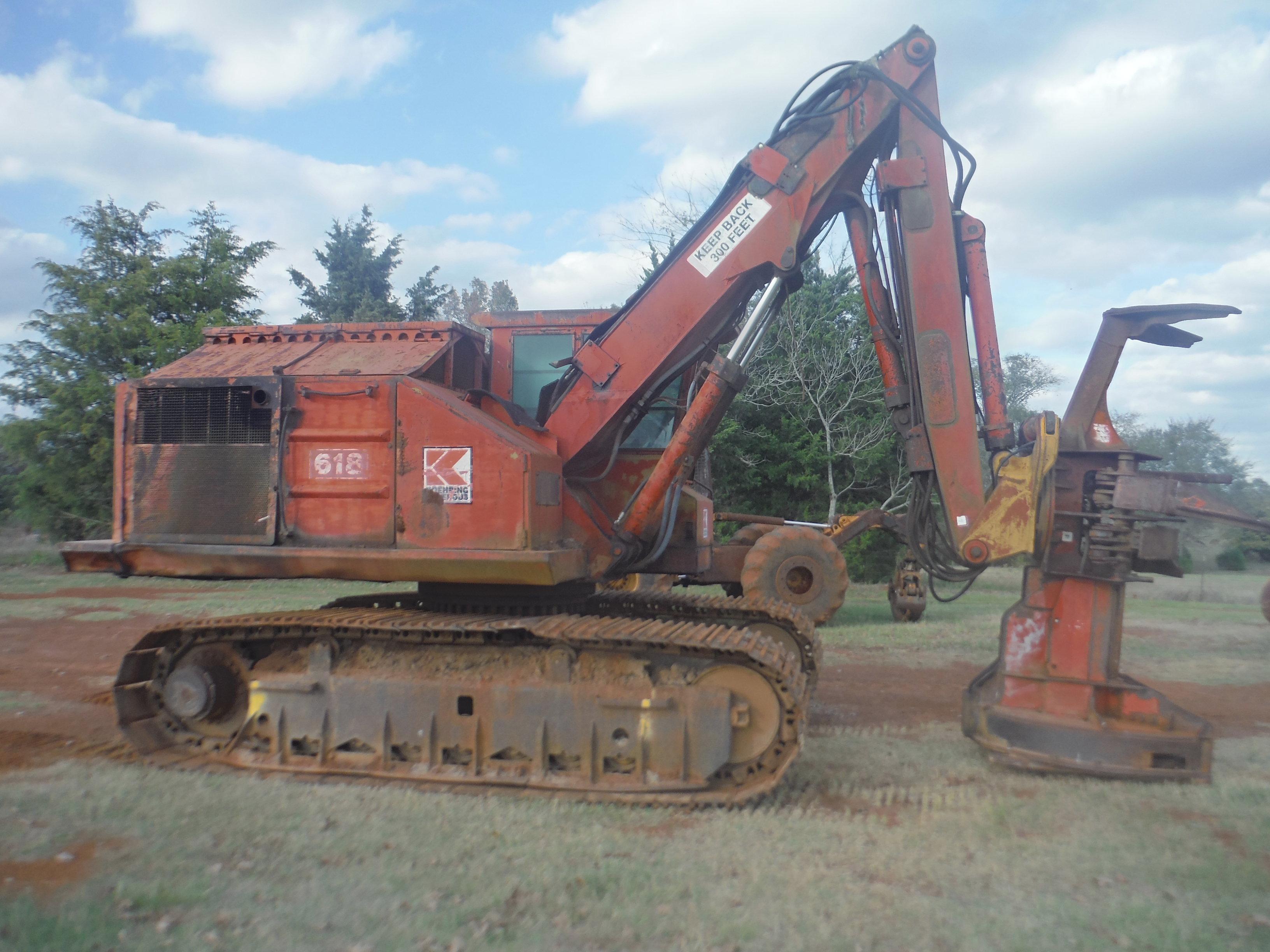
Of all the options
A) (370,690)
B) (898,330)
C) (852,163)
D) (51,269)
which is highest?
(51,269)

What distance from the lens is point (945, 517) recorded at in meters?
5.43

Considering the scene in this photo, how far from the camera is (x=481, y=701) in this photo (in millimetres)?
5254

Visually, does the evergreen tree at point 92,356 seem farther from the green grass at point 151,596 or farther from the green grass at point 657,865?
the green grass at point 657,865

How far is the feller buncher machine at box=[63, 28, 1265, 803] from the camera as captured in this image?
508 centimetres

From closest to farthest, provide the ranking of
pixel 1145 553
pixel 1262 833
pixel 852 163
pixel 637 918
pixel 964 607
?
pixel 637 918 → pixel 1262 833 → pixel 1145 553 → pixel 852 163 → pixel 964 607

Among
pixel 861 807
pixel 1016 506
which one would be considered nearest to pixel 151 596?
pixel 861 807

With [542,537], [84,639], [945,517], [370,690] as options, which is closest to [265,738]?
[370,690]

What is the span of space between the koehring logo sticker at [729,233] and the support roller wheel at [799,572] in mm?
5454

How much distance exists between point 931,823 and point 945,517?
6.03 feet

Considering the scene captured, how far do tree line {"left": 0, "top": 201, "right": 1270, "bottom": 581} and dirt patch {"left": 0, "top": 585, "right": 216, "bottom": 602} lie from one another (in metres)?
3.37

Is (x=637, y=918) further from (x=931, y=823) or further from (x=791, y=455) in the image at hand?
(x=791, y=455)

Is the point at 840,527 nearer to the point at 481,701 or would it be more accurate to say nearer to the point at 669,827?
the point at 481,701

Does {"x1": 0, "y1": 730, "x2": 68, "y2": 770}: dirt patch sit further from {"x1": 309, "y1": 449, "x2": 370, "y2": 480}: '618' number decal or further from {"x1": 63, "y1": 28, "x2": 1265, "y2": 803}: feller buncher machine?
{"x1": 309, "y1": 449, "x2": 370, "y2": 480}: '618' number decal

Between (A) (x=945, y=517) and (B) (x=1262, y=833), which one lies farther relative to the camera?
(A) (x=945, y=517)
